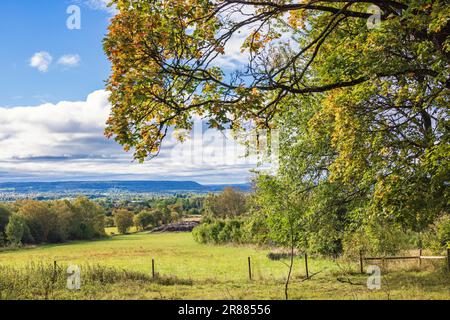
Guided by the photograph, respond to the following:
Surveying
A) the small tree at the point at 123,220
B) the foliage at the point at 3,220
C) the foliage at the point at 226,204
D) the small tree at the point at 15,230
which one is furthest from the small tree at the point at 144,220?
the foliage at the point at 3,220

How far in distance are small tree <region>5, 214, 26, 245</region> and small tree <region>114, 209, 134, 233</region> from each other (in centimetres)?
3588

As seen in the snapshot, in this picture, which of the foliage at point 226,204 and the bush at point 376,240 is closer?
the bush at point 376,240

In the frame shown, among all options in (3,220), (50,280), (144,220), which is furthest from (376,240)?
(144,220)

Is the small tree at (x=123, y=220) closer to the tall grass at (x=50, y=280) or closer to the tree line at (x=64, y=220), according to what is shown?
the tree line at (x=64, y=220)

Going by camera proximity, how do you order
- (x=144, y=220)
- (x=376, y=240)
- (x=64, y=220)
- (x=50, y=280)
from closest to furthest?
1. (x=50, y=280)
2. (x=376, y=240)
3. (x=64, y=220)
4. (x=144, y=220)

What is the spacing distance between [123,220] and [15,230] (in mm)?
38134

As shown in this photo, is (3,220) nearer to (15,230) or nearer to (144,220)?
(15,230)

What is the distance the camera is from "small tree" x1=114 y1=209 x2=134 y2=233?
108 metres

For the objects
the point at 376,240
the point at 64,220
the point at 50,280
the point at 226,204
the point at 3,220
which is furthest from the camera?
the point at 64,220

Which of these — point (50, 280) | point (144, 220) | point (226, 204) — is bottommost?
point (144, 220)

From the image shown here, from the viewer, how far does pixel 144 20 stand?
28.7 feet

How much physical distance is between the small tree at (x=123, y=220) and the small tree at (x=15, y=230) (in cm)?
3588

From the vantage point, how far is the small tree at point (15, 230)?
70.8m

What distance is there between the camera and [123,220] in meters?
109
